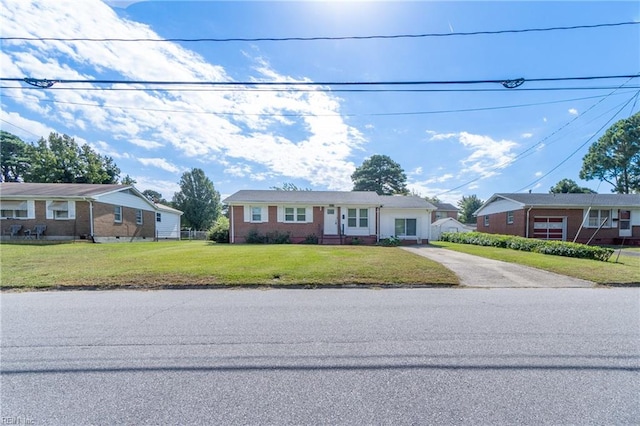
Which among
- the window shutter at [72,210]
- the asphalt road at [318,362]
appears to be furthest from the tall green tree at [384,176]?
the asphalt road at [318,362]

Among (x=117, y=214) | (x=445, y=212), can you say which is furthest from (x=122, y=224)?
(x=445, y=212)

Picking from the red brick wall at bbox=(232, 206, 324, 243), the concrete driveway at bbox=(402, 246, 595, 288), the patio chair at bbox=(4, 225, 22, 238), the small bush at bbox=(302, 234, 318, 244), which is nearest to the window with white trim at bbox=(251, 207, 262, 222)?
the red brick wall at bbox=(232, 206, 324, 243)

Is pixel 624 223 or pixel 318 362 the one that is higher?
pixel 624 223

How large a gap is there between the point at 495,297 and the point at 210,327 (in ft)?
19.4

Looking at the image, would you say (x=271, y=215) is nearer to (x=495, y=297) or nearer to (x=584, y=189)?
(x=495, y=297)

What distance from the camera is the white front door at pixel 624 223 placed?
2183 cm

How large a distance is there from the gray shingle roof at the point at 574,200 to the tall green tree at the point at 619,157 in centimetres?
1822

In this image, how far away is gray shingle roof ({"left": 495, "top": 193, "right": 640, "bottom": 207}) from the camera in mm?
21344

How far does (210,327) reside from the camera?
13.8 ft

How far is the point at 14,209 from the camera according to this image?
18625mm

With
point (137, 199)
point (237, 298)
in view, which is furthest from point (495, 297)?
point (137, 199)

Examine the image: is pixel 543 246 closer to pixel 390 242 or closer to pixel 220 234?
pixel 390 242

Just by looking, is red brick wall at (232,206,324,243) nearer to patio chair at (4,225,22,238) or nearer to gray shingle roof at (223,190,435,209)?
gray shingle roof at (223,190,435,209)

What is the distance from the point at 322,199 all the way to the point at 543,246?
13.2m
